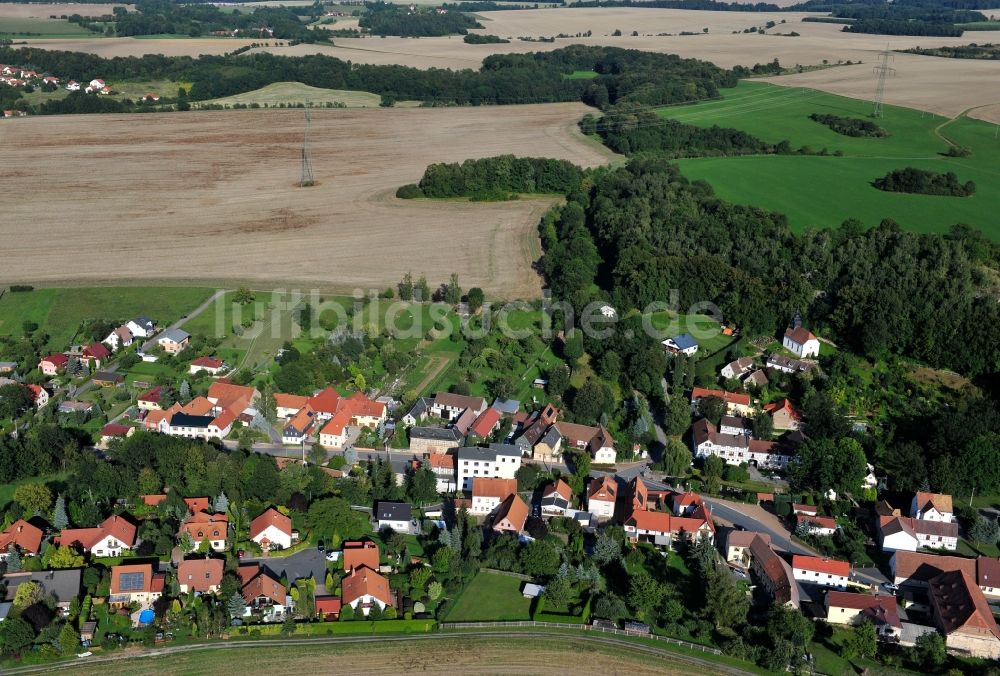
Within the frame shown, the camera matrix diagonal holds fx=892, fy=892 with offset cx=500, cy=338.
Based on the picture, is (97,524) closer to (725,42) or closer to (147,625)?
(147,625)

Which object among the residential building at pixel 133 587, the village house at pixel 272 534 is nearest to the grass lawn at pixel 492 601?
the village house at pixel 272 534

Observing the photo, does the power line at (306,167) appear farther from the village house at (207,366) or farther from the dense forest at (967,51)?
the dense forest at (967,51)

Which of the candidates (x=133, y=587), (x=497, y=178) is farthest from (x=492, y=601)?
(x=497, y=178)

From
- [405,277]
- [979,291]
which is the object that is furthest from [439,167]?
[979,291]

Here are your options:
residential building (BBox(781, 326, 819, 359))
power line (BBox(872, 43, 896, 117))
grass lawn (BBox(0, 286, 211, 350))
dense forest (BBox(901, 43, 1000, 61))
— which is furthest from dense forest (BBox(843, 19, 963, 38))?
grass lawn (BBox(0, 286, 211, 350))

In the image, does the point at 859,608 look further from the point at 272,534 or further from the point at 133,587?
the point at 133,587
